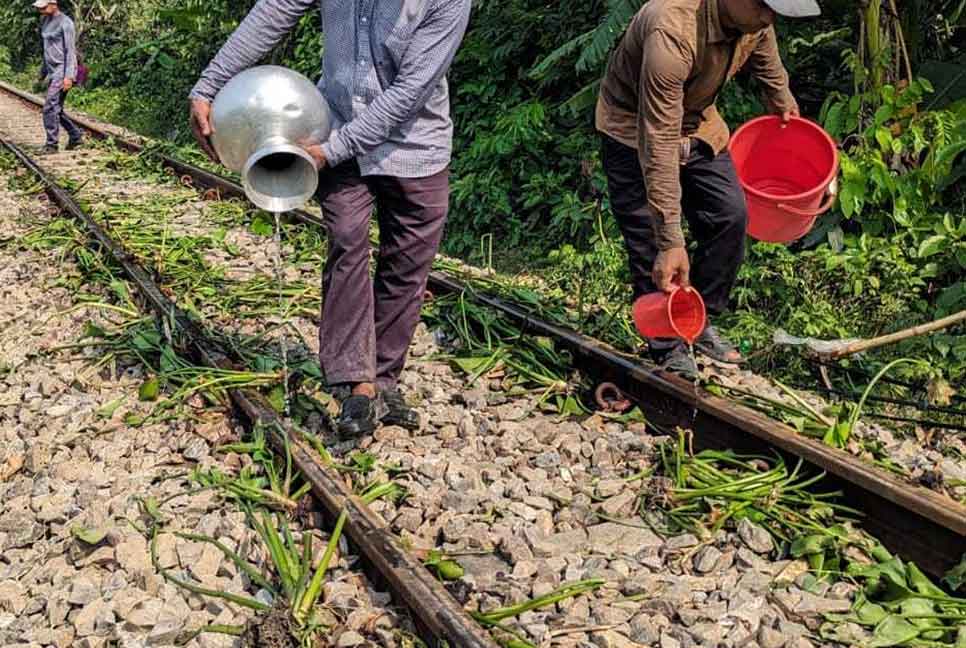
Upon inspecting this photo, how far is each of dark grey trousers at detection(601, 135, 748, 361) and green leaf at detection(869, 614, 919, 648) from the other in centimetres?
190

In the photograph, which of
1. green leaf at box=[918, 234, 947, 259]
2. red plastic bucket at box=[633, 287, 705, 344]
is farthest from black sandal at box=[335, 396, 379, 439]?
green leaf at box=[918, 234, 947, 259]

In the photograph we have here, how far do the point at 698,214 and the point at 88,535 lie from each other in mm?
2952

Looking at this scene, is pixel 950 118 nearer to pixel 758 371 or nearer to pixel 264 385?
pixel 758 371

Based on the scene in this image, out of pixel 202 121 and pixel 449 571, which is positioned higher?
pixel 202 121

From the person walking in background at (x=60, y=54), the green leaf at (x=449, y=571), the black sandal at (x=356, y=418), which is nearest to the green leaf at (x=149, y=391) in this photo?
the black sandal at (x=356, y=418)

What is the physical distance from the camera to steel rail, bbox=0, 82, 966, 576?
10.6ft

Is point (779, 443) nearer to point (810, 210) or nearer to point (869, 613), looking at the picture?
point (869, 613)

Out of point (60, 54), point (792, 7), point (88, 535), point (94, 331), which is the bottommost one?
point (94, 331)

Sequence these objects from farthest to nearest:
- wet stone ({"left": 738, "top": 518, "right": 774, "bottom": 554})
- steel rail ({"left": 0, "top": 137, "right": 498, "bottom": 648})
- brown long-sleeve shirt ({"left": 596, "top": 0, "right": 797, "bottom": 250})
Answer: brown long-sleeve shirt ({"left": 596, "top": 0, "right": 797, "bottom": 250}), wet stone ({"left": 738, "top": 518, "right": 774, "bottom": 554}), steel rail ({"left": 0, "top": 137, "right": 498, "bottom": 648})

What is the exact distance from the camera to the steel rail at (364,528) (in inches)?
110

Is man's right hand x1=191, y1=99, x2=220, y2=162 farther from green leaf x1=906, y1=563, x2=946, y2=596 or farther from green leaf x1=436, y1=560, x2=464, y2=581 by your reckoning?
green leaf x1=906, y1=563, x2=946, y2=596

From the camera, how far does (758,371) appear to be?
16.7 ft

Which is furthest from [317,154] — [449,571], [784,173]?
[784,173]

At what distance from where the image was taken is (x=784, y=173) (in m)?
5.36
